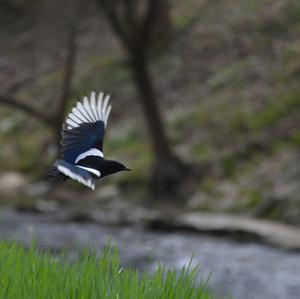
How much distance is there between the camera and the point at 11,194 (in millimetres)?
13484

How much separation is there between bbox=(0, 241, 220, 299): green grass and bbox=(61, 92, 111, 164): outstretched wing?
509mm

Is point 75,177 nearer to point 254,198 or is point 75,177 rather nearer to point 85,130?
point 85,130

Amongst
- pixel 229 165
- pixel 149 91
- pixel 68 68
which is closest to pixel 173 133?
pixel 149 91

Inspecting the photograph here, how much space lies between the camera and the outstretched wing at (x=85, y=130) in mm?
3771

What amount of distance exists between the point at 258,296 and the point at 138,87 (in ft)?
18.2

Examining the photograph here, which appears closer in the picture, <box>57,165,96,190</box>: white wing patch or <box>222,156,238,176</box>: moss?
<box>57,165,96,190</box>: white wing patch

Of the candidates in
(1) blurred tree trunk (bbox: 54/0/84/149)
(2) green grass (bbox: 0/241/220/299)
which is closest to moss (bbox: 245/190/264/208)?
(1) blurred tree trunk (bbox: 54/0/84/149)

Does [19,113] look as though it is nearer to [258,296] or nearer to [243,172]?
[243,172]

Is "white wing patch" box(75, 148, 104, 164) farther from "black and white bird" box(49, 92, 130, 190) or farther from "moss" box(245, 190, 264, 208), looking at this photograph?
"moss" box(245, 190, 264, 208)

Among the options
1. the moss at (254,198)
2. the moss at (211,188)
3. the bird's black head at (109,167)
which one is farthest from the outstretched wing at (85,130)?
the moss at (211,188)

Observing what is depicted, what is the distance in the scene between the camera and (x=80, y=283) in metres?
3.64

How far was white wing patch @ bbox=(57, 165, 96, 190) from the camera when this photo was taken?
3.16 meters

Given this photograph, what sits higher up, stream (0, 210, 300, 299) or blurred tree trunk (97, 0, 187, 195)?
blurred tree trunk (97, 0, 187, 195)

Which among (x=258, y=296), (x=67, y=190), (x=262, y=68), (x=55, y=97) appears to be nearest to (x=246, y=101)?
(x=262, y=68)
